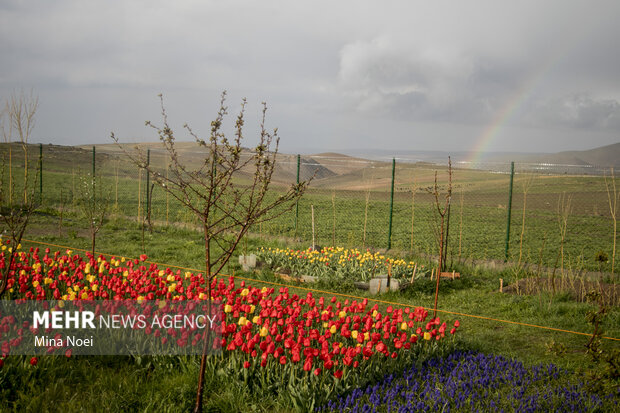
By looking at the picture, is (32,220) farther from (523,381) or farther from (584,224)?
(584,224)

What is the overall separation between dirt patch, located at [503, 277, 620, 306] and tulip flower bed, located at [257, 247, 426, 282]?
1.47 meters

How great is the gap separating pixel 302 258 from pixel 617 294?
4.67m

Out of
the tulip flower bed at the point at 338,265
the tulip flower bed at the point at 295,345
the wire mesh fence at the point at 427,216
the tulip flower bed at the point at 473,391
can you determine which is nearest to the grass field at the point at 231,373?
the tulip flower bed at the point at 295,345

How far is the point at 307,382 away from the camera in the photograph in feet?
10.9

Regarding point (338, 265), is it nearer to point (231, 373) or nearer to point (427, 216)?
point (231, 373)

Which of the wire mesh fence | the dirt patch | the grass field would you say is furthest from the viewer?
the wire mesh fence

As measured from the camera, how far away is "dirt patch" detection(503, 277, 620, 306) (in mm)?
6359

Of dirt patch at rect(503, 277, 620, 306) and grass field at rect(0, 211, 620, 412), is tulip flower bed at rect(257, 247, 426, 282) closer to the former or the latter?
grass field at rect(0, 211, 620, 412)

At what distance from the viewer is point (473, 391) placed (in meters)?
3.52

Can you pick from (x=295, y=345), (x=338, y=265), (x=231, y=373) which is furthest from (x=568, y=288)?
(x=231, y=373)

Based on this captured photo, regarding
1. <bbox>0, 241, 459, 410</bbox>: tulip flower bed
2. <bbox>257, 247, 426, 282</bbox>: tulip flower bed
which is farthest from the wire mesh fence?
<bbox>0, 241, 459, 410</bbox>: tulip flower bed

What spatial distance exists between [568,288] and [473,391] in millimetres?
4147

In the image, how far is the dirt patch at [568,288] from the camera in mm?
6359

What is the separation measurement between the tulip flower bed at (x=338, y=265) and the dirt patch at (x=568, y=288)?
58.0 inches
